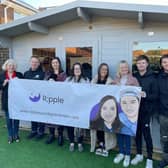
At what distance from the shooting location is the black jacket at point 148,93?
3.70 m

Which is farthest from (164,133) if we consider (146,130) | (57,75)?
(57,75)

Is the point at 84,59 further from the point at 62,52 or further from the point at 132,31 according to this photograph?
the point at 132,31

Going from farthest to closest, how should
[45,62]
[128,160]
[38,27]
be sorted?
[45,62] < [38,27] < [128,160]

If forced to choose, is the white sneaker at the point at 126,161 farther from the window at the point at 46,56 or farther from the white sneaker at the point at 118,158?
the window at the point at 46,56

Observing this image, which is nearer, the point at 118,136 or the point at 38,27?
the point at 118,136

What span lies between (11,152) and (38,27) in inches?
98.9

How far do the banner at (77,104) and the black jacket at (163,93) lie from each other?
327 millimetres

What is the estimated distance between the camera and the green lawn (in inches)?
157

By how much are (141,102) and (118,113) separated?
1.32 feet

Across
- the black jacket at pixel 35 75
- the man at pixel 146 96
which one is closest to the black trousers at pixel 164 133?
the man at pixel 146 96

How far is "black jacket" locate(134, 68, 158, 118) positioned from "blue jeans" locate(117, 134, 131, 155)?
49 cm

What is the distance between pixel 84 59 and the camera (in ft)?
17.0

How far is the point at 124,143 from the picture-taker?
163 inches

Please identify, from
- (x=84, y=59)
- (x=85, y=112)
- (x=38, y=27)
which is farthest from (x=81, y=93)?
(x=38, y=27)
